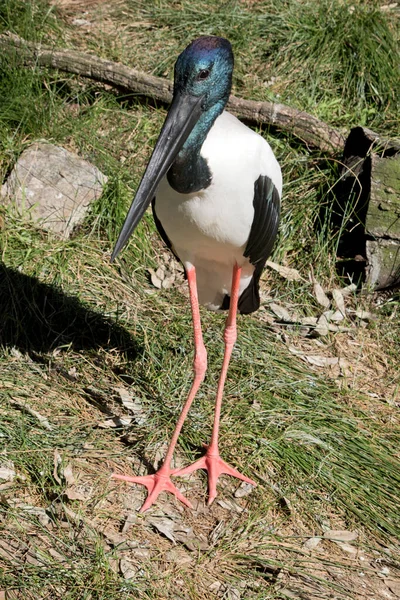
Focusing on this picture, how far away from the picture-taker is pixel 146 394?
13.7 ft

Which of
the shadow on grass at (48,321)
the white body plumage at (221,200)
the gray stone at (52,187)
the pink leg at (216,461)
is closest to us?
the white body plumage at (221,200)

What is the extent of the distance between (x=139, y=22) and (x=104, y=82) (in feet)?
3.44

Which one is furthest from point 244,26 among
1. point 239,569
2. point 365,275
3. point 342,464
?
point 239,569

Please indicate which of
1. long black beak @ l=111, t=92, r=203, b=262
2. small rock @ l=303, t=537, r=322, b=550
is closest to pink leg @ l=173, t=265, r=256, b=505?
small rock @ l=303, t=537, r=322, b=550

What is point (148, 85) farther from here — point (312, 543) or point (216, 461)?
point (312, 543)

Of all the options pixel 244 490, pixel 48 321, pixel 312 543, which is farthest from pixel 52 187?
pixel 312 543

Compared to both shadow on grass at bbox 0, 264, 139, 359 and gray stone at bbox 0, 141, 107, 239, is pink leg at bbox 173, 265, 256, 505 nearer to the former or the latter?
shadow on grass at bbox 0, 264, 139, 359

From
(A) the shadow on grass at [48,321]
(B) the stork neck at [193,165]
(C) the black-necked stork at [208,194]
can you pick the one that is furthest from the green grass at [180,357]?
(B) the stork neck at [193,165]

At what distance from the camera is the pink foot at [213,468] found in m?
3.86

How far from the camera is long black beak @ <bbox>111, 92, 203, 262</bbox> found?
10.8ft

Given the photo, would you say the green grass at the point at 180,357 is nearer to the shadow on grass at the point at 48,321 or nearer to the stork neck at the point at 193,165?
the shadow on grass at the point at 48,321

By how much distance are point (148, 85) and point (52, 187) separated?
3.74 feet

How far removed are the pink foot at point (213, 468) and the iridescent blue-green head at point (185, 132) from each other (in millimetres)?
1183

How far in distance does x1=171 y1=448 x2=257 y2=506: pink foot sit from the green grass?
0.21 ft
